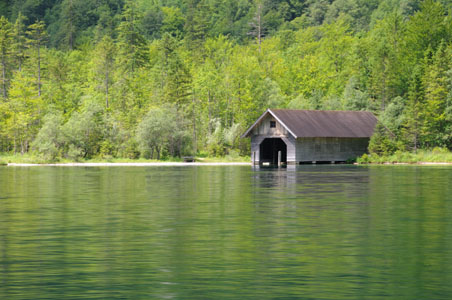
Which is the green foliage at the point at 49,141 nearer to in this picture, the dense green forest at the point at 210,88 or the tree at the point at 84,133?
the dense green forest at the point at 210,88

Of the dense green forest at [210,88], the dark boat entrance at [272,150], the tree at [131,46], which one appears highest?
the tree at [131,46]

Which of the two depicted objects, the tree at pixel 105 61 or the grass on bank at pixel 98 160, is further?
the tree at pixel 105 61

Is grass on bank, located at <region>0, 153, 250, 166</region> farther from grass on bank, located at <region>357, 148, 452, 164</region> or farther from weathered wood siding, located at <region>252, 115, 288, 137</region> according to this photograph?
grass on bank, located at <region>357, 148, 452, 164</region>

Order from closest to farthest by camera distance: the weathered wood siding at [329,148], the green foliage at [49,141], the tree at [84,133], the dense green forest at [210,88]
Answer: the weathered wood siding at [329,148] → the green foliage at [49,141] → the tree at [84,133] → the dense green forest at [210,88]

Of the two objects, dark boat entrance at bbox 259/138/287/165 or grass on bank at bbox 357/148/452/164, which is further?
dark boat entrance at bbox 259/138/287/165

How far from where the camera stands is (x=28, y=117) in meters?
97.3

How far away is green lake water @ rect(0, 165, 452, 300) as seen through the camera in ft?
39.1

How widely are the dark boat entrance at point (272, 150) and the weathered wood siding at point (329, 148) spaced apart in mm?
6068

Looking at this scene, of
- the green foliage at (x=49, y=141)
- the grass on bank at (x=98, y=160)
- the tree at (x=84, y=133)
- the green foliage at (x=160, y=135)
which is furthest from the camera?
the green foliage at (x=160, y=135)

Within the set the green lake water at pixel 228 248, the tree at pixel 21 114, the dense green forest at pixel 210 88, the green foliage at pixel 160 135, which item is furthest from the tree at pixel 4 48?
the green lake water at pixel 228 248

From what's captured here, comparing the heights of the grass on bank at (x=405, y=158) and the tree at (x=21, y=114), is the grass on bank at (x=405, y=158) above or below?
below

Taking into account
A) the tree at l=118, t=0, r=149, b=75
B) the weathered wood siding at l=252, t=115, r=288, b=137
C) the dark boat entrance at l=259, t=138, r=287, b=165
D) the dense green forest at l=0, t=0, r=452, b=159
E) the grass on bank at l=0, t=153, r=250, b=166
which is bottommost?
the grass on bank at l=0, t=153, r=250, b=166

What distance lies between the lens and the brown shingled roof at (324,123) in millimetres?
79750

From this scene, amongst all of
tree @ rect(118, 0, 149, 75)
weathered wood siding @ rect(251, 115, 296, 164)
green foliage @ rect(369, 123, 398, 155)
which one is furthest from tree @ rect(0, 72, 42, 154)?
green foliage @ rect(369, 123, 398, 155)
